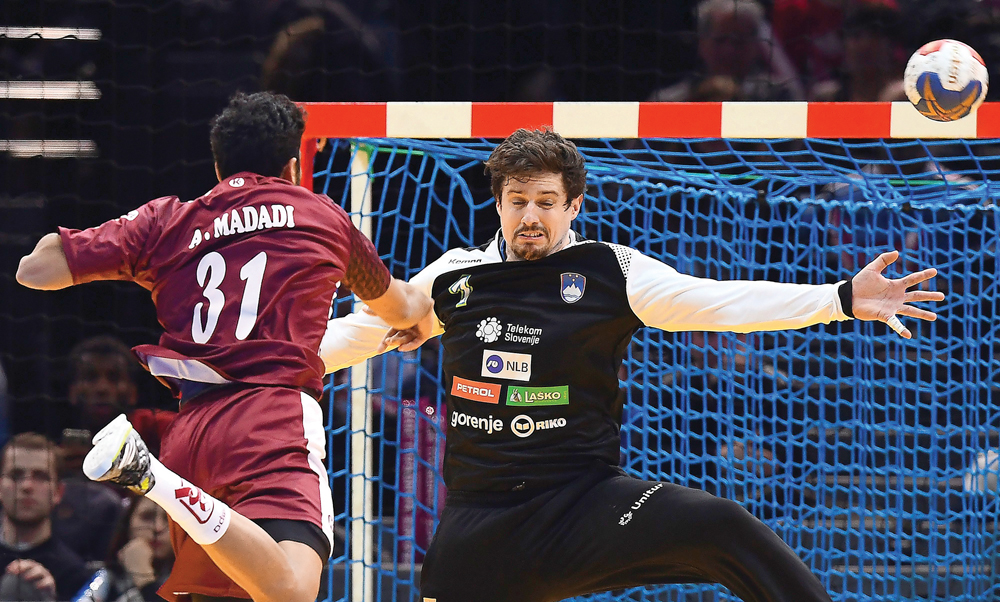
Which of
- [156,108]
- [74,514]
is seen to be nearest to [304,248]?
[74,514]

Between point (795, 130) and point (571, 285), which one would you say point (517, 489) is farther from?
point (795, 130)

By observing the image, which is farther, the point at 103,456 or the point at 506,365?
the point at 506,365

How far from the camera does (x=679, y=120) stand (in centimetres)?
466

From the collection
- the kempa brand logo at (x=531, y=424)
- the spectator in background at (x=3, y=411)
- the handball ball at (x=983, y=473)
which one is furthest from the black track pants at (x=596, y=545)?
the spectator in background at (x=3, y=411)

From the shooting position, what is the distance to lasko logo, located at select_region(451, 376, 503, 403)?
3773 millimetres

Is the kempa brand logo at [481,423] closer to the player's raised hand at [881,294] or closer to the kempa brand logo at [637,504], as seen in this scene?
the kempa brand logo at [637,504]

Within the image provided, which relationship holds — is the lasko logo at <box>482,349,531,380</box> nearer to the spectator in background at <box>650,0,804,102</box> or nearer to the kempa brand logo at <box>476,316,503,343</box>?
the kempa brand logo at <box>476,316,503,343</box>

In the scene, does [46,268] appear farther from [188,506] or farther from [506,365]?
[506,365]

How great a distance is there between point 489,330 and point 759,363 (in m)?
2.22

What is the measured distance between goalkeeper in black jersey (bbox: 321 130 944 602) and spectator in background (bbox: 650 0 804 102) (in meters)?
3.70

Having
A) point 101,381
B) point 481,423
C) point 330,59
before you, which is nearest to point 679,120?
point 481,423

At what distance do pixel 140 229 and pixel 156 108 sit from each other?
13.1ft

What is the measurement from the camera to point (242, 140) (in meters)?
3.49

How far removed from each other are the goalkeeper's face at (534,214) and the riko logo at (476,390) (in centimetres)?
45
